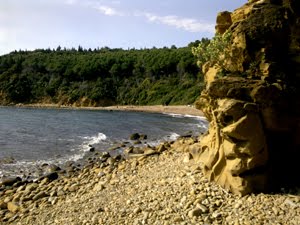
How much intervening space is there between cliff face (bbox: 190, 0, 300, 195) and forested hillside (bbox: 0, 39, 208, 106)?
325 feet

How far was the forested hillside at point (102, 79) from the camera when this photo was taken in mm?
122750

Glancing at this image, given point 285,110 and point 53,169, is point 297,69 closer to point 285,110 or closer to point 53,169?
point 285,110

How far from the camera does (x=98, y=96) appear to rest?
129 meters

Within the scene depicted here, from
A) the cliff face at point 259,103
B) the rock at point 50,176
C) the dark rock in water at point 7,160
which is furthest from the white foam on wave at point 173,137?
the cliff face at point 259,103

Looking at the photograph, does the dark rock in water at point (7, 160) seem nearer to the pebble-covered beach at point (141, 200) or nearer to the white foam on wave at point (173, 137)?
the pebble-covered beach at point (141, 200)

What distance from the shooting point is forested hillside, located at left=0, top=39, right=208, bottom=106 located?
403ft

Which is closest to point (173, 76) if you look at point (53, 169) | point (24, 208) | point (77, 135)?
point (77, 135)

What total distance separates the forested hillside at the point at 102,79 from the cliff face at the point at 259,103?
325 feet

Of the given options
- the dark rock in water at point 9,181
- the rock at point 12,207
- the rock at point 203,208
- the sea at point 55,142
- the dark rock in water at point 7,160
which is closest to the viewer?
the rock at point 203,208

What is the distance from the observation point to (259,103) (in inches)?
622

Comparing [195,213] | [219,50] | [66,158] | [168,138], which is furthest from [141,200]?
[168,138]

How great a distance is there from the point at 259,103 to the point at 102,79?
122430 millimetres

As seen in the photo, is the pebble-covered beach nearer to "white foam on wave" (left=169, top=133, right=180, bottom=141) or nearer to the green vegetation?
the green vegetation

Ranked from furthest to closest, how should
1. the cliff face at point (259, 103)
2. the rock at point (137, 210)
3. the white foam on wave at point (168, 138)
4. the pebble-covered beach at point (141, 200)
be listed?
1. the white foam on wave at point (168, 138)
2. the rock at point (137, 210)
3. the cliff face at point (259, 103)
4. the pebble-covered beach at point (141, 200)
